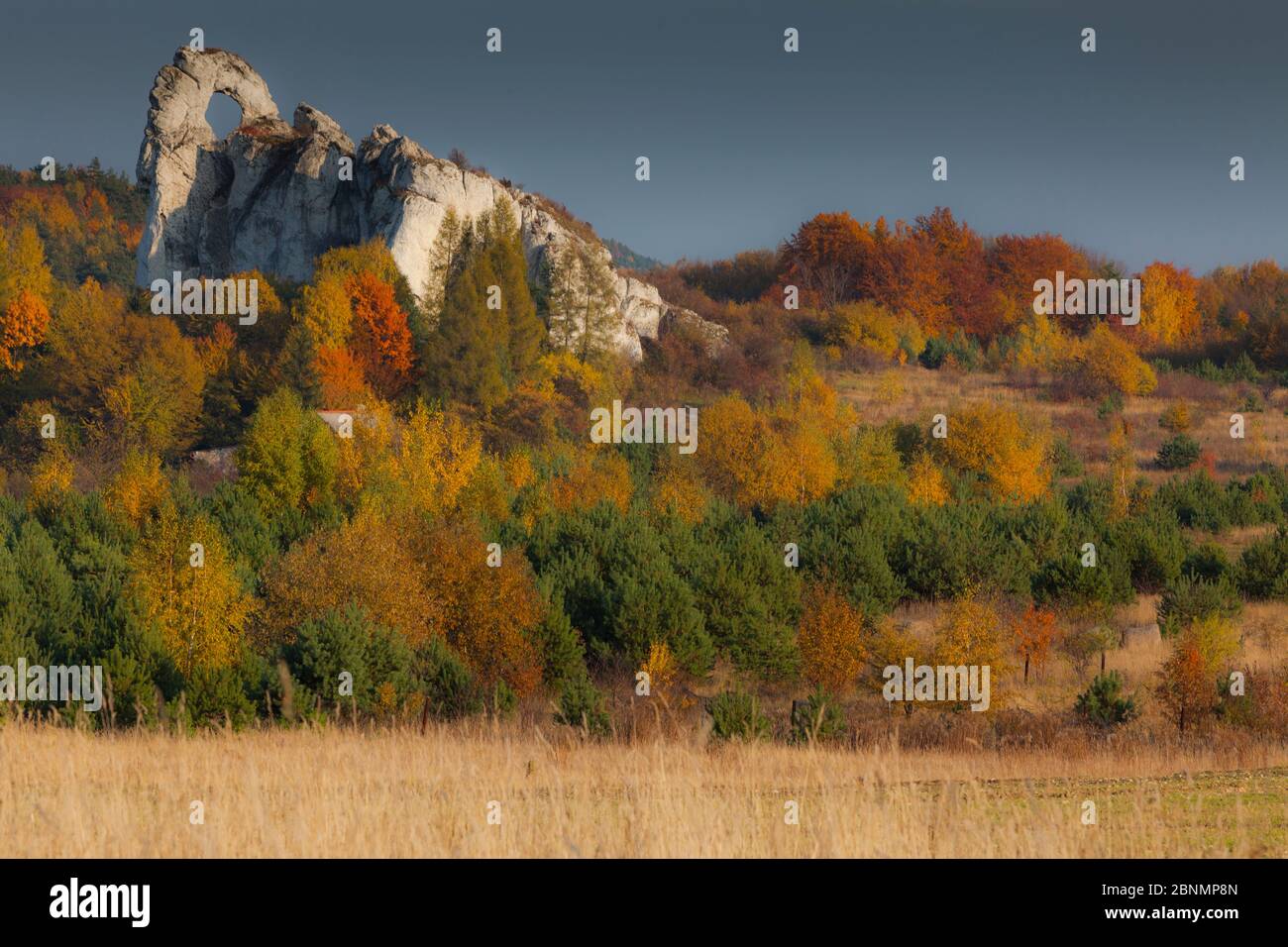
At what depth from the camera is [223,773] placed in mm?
12320

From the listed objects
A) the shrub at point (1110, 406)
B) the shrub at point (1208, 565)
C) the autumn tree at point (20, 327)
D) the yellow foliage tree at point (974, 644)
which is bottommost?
the yellow foliage tree at point (974, 644)

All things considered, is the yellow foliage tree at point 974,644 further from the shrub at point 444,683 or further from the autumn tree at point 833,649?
the shrub at point 444,683

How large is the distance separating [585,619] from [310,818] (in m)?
27.6

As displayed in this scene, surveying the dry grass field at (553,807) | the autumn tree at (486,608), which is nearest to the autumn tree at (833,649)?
the autumn tree at (486,608)

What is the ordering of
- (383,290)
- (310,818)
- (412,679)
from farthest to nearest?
(383,290) → (412,679) → (310,818)

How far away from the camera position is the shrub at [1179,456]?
70.1 meters

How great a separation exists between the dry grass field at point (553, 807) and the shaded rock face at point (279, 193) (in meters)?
72.5

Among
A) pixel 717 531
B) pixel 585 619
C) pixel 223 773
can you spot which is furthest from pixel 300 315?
pixel 223 773

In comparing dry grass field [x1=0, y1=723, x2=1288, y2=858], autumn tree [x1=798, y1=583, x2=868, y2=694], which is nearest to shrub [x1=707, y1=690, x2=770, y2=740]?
dry grass field [x1=0, y1=723, x2=1288, y2=858]

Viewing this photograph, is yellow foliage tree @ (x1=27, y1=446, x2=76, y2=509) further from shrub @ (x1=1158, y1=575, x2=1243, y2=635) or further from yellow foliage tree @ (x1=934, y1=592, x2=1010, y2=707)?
shrub @ (x1=1158, y1=575, x2=1243, y2=635)

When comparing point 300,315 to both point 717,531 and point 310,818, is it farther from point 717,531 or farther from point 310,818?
point 310,818

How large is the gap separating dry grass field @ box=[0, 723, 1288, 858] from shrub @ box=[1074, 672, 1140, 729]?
13.0 m

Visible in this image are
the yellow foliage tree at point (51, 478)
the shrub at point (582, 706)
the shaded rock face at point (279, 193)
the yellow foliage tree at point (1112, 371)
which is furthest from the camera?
the yellow foliage tree at point (1112, 371)

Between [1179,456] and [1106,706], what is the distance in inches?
1821
